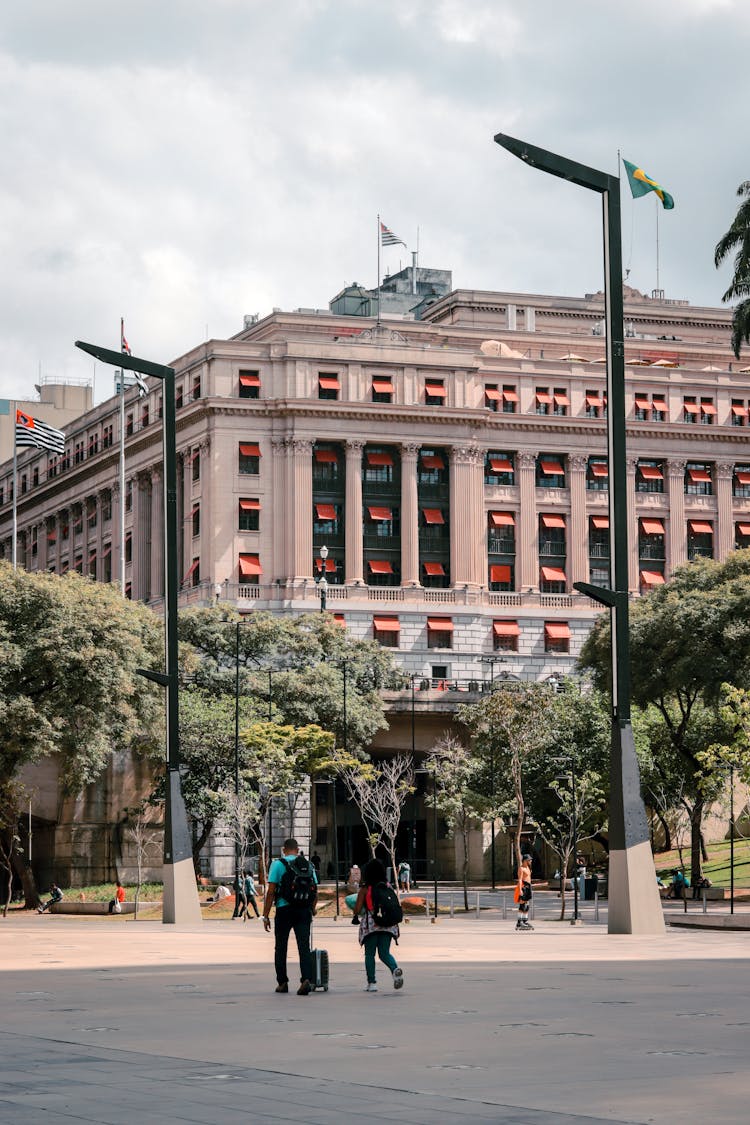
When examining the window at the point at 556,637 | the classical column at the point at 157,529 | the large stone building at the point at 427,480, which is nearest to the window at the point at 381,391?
the large stone building at the point at 427,480

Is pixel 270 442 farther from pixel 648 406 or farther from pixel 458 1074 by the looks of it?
pixel 458 1074

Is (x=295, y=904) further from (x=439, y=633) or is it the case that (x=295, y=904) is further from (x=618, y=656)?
(x=439, y=633)

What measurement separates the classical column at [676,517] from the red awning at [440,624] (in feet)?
53.8

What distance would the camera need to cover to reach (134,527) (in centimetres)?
12312

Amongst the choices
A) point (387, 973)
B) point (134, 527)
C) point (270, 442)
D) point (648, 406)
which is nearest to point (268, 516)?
point (270, 442)

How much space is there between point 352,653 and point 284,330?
A: 36186 millimetres

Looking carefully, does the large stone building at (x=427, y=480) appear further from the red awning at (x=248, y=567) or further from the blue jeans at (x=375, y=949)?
the blue jeans at (x=375, y=949)

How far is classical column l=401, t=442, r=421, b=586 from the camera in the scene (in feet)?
368

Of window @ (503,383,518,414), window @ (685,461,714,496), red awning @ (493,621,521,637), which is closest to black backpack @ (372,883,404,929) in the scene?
red awning @ (493,621,521,637)

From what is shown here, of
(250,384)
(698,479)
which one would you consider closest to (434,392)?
(250,384)

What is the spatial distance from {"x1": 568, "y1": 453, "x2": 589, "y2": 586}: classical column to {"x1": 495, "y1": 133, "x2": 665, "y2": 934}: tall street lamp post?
85349mm

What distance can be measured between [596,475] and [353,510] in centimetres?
1775

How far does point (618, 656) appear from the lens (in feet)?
101

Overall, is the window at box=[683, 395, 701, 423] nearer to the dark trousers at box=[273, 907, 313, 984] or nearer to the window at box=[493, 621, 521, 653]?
the window at box=[493, 621, 521, 653]
